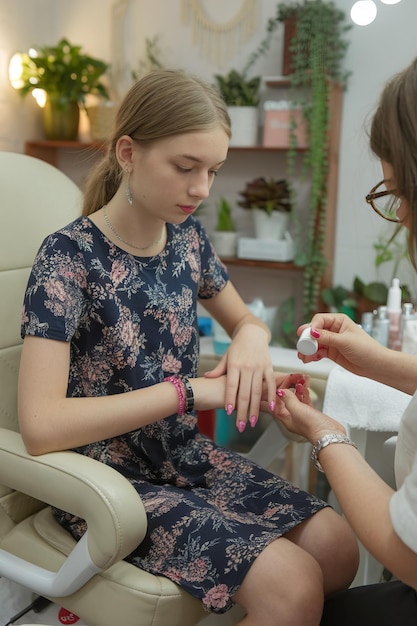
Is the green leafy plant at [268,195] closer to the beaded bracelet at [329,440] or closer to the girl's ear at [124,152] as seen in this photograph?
the girl's ear at [124,152]

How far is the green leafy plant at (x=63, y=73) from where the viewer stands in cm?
279

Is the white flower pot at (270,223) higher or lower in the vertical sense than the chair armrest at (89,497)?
higher

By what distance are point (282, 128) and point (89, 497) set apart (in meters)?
1.77

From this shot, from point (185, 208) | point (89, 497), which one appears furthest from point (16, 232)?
point (89, 497)

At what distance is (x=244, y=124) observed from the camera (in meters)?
2.54

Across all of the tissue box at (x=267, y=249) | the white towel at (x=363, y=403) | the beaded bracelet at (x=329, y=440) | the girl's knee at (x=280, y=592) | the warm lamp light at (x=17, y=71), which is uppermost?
the warm lamp light at (x=17, y=71)

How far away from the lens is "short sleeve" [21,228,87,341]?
1197mm

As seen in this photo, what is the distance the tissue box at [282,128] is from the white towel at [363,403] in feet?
3.53

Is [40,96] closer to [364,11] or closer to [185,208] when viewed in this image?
[364,11]

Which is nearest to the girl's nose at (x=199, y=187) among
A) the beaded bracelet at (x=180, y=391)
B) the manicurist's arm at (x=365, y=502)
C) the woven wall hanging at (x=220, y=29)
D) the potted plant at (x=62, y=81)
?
the beaded bracelet at (x=180, y=391)

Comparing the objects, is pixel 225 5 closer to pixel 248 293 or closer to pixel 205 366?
pixel 248 293

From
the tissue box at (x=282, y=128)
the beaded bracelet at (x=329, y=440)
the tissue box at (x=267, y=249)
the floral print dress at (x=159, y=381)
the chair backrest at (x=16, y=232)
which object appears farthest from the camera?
the tissue box at (x=267, y=249)

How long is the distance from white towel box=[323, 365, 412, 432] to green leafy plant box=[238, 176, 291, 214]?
3.28 ft

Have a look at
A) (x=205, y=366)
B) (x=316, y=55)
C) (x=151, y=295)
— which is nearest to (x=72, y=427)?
(x=151, y=295)
